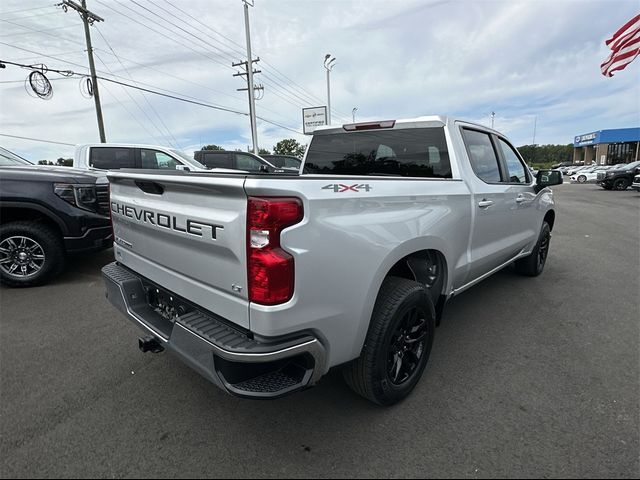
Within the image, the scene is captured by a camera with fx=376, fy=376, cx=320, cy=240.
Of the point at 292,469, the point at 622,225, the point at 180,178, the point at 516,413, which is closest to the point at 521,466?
the point at 516,413

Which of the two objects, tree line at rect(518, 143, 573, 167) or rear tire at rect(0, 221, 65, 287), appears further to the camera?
tree line at rect(518, 143, 573, 167)

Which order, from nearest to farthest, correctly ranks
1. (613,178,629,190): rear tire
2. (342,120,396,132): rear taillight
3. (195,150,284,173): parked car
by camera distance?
(342,120,396,132): rear taillight, (195,150,284,173): parked car, (613,178,629,190): rear tire

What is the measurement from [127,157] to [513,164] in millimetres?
7471

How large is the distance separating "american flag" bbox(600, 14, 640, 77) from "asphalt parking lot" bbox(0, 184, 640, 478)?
13.4 m

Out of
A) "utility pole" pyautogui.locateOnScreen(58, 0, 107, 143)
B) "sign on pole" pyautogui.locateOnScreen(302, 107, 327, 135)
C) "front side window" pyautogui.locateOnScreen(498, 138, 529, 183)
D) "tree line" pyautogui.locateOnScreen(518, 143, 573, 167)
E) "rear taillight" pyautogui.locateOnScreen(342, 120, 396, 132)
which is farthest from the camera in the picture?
"tree line" pyautogui.locateOnScreen(518, 143, 573, 167)

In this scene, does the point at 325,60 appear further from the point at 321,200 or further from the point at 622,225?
the point at 321,200

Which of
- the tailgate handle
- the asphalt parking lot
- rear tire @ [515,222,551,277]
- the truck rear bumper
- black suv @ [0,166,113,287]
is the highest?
the tailgate handle

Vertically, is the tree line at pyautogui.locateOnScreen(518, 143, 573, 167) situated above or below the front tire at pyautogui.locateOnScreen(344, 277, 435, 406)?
above

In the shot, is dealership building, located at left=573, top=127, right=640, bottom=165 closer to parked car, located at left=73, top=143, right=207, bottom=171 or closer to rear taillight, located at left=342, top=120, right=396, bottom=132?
parked car, located at left=73, top=143, right=207, bottom=171

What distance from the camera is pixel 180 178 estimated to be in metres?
1.94

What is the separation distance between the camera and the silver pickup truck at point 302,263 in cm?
167

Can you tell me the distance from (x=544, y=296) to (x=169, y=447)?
4190mm

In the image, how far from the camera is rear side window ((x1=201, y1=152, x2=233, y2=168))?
1237 centimetres

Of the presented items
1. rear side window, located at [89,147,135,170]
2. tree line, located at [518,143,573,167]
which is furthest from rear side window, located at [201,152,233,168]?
tree line, located at [518,143,573,167]
